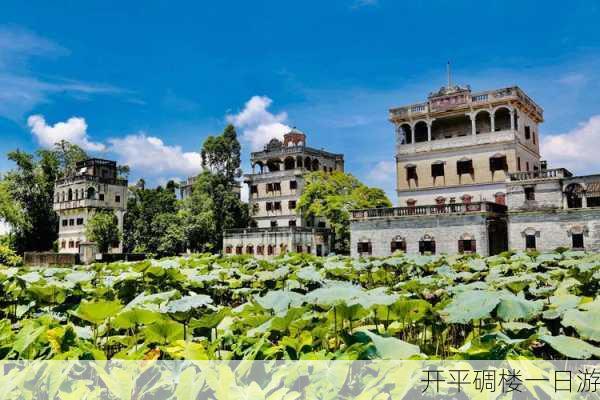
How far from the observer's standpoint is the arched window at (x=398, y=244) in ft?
106

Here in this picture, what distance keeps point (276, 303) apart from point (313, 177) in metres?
40.3

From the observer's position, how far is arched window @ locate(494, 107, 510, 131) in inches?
1401

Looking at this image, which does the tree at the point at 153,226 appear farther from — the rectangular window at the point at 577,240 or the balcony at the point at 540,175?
the rectangular window at the point at 577,240

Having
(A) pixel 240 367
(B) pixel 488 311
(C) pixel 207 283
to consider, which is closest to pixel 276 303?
(B) pixel 488 311

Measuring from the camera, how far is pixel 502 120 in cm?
3600

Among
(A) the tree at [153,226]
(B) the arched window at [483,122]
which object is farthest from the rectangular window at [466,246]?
(A) the tree at [153,226]

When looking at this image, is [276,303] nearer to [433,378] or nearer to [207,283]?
[433,378]

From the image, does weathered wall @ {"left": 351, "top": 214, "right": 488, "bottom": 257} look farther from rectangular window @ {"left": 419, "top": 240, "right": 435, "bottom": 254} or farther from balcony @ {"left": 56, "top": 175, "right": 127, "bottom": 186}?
balcony @ {"left": 56, "top": 175, "right": 127, "bottom": 186}

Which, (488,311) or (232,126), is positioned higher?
(232,126)

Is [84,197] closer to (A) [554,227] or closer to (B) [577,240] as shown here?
(A) [554,227]

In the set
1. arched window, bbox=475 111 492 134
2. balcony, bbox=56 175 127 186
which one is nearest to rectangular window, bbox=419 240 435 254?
arched window, bbox=475 111 492 134

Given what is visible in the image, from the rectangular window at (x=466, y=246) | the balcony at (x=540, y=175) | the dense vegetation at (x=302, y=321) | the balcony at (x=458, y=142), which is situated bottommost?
the dense vegetation at (x=302, y=321)

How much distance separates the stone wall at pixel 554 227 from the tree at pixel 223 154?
26039mm

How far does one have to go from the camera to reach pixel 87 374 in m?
3.76
